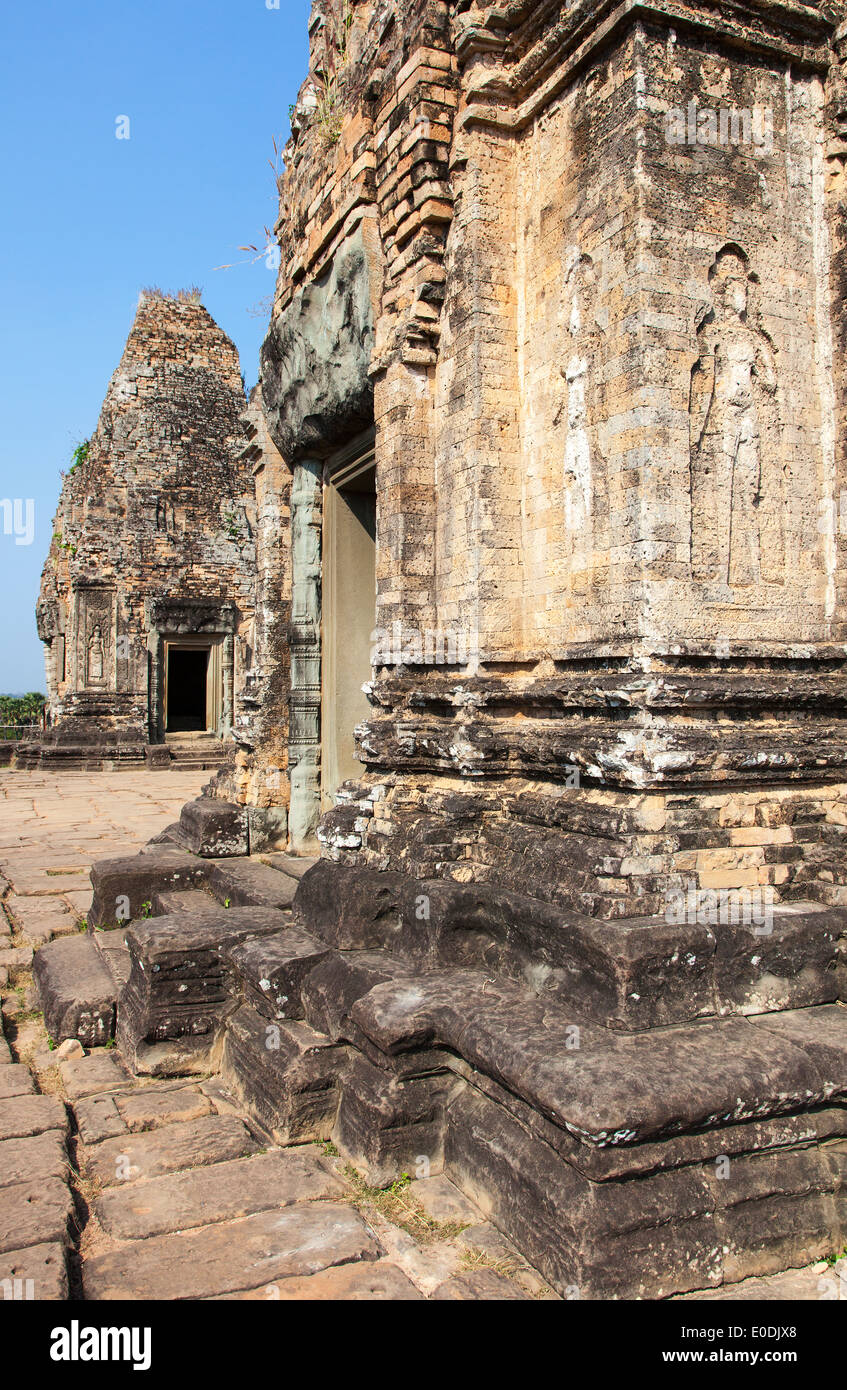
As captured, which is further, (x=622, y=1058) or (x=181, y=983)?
(x=181, y=983)

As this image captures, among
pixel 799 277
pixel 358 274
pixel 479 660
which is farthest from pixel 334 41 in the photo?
pixel 479 660

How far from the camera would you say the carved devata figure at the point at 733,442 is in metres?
3.62

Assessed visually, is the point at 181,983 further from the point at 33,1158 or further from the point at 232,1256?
the point at 232,1256

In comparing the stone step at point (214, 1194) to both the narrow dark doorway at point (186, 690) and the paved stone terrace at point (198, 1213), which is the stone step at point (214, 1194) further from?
the narrow dark doorway at point (186, 690)

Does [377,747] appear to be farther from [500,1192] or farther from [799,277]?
[799,277]

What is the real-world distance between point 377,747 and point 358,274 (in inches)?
106

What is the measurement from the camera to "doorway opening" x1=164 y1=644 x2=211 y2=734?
25.6 m

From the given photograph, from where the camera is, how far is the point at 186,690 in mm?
27094

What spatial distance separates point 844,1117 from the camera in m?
2.83

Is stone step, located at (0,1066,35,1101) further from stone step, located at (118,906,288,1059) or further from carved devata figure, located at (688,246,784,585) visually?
carved devata figure, located at (688,246,784,585)

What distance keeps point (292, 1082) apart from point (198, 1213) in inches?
22.4

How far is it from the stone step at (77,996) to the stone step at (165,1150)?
1.10m

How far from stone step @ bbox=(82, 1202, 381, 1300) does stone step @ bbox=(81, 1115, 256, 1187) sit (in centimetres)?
48

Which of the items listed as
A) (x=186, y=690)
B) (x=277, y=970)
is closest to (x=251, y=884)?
(x=277, y=970)
